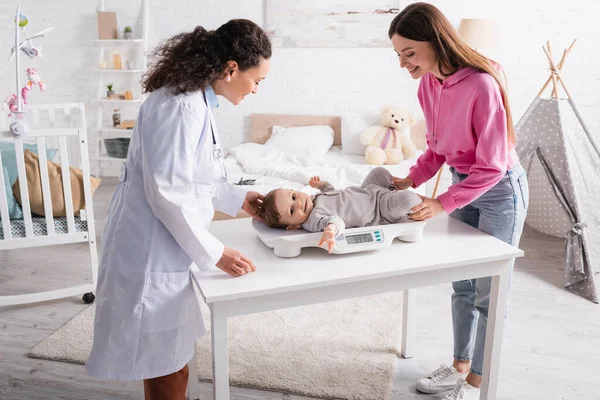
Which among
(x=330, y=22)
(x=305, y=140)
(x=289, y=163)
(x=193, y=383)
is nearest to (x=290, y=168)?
(x=289, y=163)

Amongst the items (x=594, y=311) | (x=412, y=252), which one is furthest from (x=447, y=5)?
(x=412, y=252)

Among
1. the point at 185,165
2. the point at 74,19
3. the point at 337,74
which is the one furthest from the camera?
the point at 74,19

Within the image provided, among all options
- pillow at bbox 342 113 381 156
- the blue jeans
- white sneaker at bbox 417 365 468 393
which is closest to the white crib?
white sneaker at bbox 417 365 468 393

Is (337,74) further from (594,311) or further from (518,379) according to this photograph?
(518,379)

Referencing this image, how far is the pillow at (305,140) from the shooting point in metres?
4.18

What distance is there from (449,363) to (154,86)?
5.30 feet

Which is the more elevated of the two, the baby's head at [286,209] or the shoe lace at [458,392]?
the baby's head at [286,209]

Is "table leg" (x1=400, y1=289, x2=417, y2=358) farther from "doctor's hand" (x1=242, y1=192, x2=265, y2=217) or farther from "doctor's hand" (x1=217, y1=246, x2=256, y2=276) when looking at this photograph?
"doctor's hand" (x1=217, y1=246, x2=256, y2=276)

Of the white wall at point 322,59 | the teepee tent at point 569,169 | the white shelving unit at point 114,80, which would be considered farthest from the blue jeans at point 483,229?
the white shelving unit at point 114,80

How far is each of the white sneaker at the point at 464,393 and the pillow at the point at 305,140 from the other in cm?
237

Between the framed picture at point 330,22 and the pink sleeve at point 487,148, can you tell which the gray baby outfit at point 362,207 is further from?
the framed picture at point 330,22

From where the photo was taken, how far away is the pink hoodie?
5.29 ft

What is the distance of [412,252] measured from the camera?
1616mm

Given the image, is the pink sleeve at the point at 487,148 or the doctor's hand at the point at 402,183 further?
the doctor's hand at the point at 402,183
